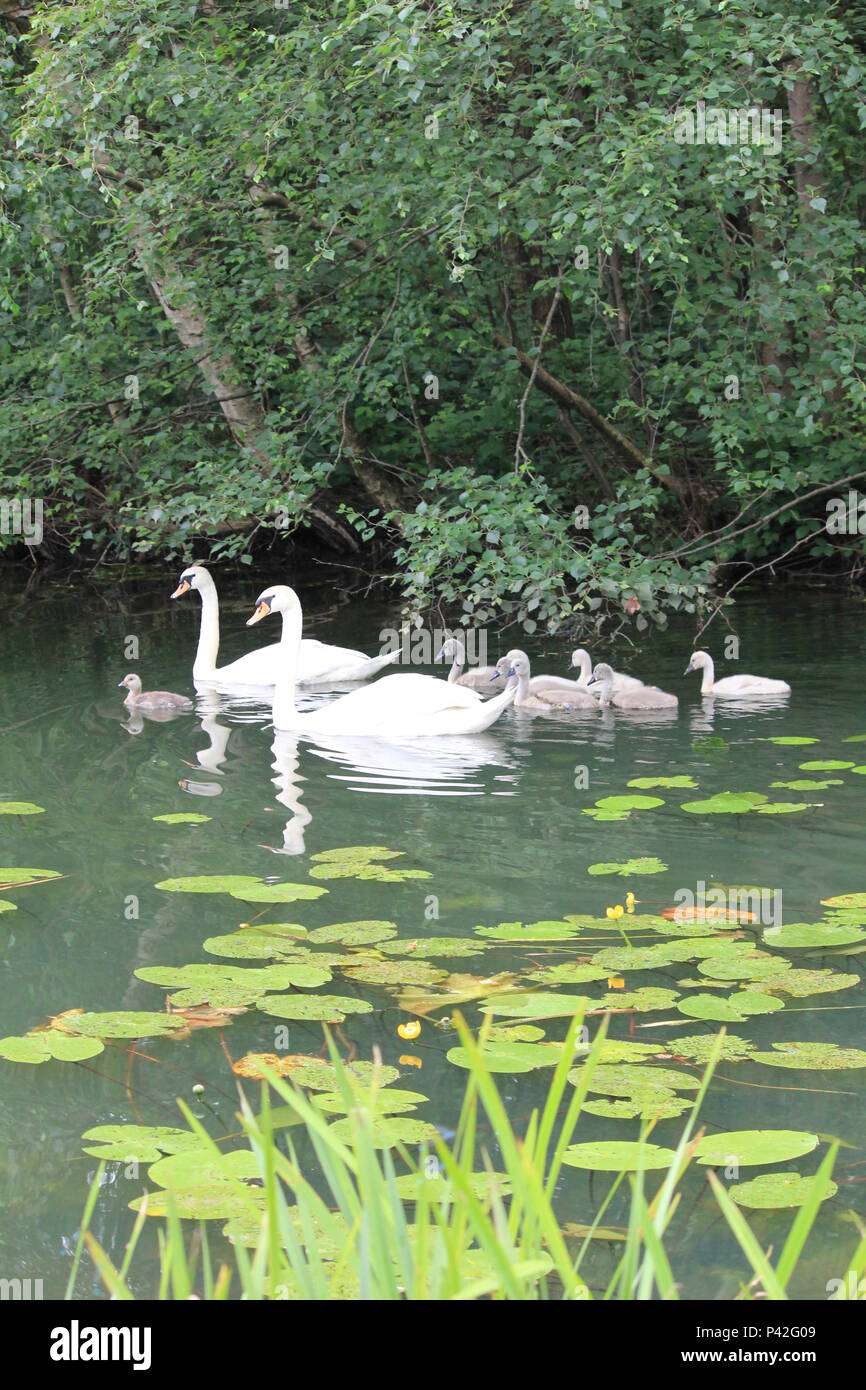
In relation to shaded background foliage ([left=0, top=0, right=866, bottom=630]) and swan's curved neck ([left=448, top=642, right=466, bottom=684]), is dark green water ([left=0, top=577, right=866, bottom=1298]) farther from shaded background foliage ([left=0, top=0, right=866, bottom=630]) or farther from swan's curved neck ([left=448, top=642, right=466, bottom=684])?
shaded background foliage ([left=0, top=0, right=866, bottom=630])

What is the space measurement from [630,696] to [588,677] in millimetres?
814

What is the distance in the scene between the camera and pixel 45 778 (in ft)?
27.9

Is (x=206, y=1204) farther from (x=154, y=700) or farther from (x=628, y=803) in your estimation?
(x=154, y=700)

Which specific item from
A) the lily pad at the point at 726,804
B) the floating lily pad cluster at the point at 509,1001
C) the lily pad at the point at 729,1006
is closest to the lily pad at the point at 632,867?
the floating lily pad cluster at the point at 509,1001

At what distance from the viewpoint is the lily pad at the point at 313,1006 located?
4.71 m

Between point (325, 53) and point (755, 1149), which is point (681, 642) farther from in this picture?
point (755, 1149)

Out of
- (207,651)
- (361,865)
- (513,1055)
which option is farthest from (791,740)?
(207,651)

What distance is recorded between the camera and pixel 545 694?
10.0m

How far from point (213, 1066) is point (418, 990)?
809mm

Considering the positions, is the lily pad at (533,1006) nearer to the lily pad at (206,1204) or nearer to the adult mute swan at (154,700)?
the lily pad at (206,1204)

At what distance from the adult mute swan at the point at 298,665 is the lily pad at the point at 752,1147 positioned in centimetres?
785

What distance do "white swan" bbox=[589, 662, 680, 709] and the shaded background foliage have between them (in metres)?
0.47

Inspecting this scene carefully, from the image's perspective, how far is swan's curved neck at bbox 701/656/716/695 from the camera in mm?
10030
